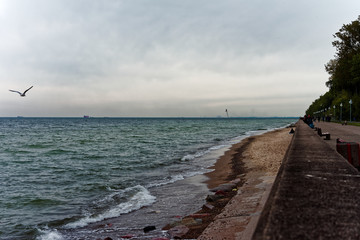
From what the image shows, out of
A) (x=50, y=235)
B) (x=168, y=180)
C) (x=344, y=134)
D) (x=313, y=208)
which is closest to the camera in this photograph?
(x=313, y=208)

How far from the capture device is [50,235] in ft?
23.5

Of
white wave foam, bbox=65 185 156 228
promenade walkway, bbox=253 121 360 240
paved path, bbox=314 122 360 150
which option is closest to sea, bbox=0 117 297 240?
white wave foam, bbox=65 185 156 228

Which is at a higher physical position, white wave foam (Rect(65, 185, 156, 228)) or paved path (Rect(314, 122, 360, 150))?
paved path (Rect(314, 122, 360, 150))

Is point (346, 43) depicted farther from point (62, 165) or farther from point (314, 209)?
point (314, 209)

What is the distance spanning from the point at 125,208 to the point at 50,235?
2.46m

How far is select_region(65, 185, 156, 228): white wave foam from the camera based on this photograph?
26.3 feet

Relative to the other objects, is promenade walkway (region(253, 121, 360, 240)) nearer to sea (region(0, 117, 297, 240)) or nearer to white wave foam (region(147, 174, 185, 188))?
sea (region(0, 117, 297, 240))

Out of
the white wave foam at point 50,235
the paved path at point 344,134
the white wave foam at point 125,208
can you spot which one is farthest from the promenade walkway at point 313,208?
the paved path at point 344,134

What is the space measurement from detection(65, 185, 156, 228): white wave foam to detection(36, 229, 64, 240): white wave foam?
1.54ft

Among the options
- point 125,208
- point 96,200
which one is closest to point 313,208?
point 125,208

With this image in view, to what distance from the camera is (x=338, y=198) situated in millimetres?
2930

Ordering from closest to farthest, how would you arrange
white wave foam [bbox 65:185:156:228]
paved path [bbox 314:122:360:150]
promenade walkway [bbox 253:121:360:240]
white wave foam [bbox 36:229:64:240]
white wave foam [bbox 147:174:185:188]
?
promenade walkway [bbox 253:121:360:240], white wave foam [bbox 36:229:64:240], white wave foam [bbox 65:185:156:228], white wave foam [bbox 147:174:185:188], paved path [bbox 314:122:360:150]

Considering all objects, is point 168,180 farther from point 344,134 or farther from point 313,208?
point 344,134

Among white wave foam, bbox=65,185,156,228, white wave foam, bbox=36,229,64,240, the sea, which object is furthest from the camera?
white wave foam, bbox=65,185,156,228
